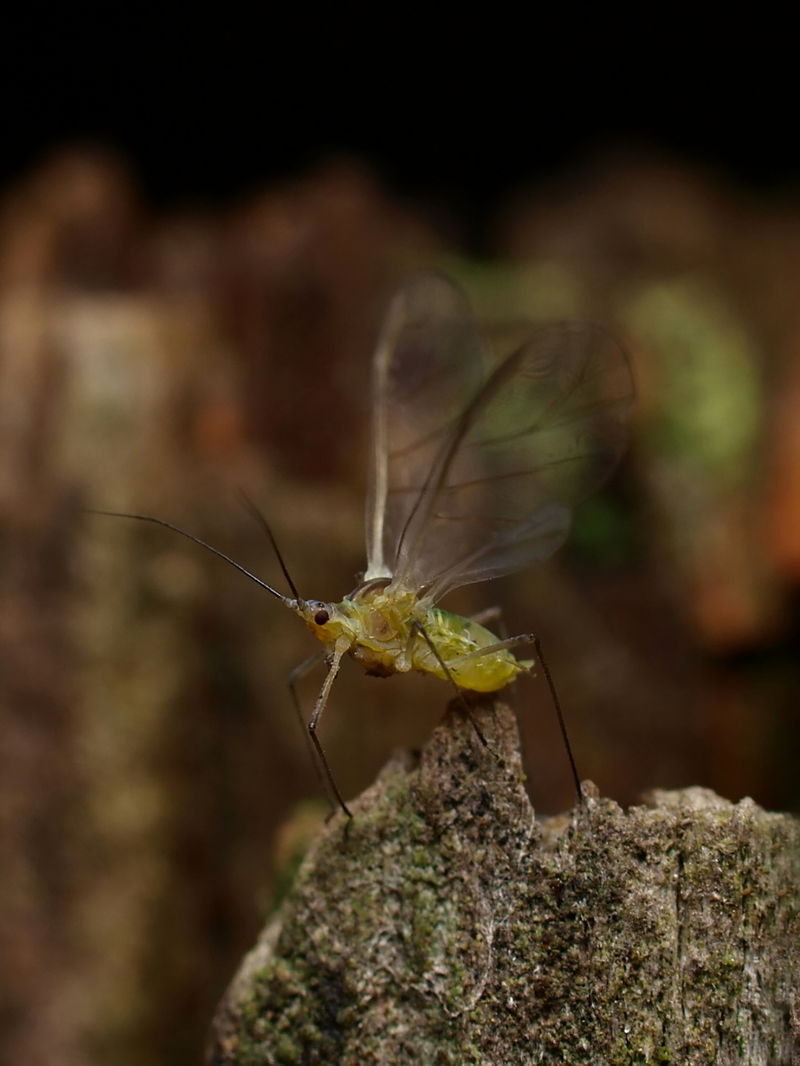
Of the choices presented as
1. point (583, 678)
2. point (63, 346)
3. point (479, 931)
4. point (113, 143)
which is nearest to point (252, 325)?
point (63, 346)

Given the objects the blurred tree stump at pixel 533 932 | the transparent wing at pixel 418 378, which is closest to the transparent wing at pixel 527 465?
the transparent wing at pixel 418 378

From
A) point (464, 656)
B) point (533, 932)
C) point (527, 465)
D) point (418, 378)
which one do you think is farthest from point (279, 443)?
point (533, 932)

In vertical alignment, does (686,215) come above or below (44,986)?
above

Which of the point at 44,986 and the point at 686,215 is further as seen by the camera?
the point at 686,215

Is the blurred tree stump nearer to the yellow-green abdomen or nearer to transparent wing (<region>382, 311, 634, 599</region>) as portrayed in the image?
the yellow-green abdomen

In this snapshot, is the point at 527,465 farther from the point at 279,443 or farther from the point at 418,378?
the point at 279,443

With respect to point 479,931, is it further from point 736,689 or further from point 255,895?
point 736,689
